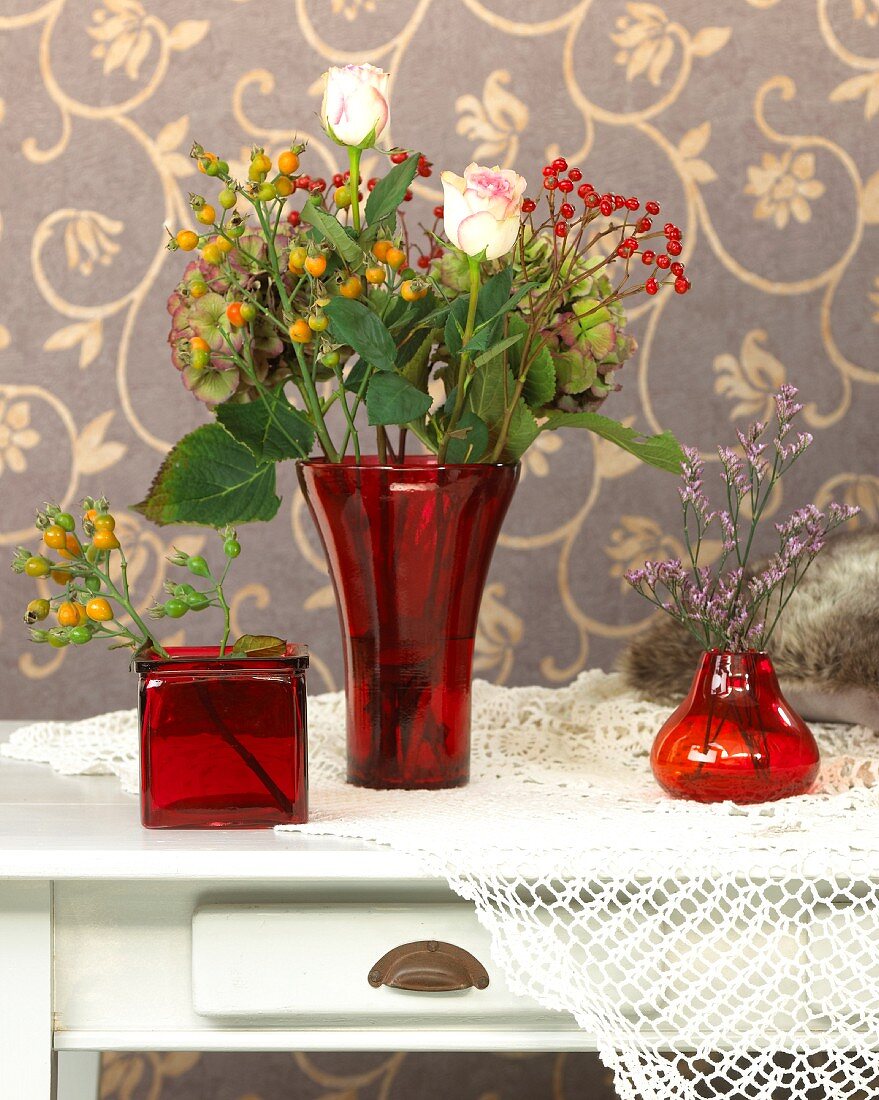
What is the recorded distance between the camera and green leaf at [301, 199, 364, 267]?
772 millimetres

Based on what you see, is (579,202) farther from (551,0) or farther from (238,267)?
(238,267)

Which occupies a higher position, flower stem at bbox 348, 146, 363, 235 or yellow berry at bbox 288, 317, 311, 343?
flower stem at bbox 348, 146, 363, 235

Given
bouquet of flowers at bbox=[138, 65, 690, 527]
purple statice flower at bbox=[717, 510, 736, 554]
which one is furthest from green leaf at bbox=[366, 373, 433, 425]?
purple statice flower at bbox=[717, 510, 736, 554]

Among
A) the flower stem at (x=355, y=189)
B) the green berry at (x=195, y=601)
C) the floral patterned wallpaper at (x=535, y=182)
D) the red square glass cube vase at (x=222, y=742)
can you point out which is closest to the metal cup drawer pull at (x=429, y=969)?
the red square glass cube vase at (x=222, y=742)

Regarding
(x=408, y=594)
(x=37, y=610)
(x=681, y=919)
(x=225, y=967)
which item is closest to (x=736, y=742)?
(x=681, y=919)

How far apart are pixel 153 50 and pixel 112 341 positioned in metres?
0.32

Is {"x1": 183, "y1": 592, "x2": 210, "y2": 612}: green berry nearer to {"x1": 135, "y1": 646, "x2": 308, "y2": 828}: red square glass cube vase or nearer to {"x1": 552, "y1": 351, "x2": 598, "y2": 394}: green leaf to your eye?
{"x1": 135, "y1": 646, "x2": 308, "y2": 828}: red square glass cube vase

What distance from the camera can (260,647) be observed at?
783 mm

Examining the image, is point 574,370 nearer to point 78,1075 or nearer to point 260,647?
point 260,647

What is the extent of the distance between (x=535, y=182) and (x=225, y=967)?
0.92 m

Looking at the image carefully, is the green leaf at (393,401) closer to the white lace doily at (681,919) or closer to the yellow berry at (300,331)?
the yellow berry at (300,331)

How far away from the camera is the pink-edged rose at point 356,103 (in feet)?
2.41

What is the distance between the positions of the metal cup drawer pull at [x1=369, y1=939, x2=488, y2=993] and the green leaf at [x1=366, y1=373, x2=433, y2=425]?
32cm

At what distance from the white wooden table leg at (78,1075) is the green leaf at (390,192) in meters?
0.64
